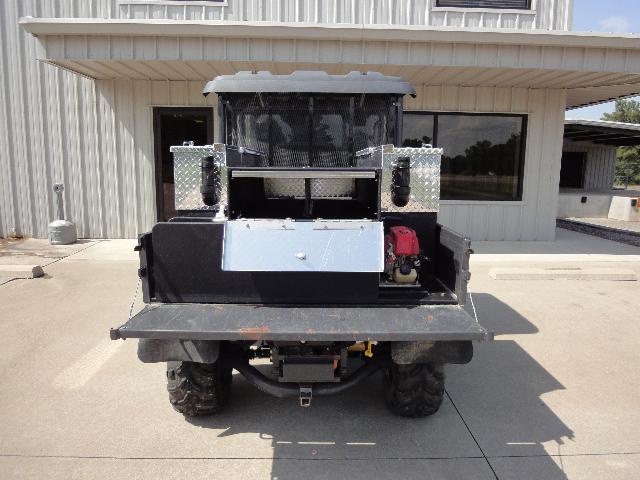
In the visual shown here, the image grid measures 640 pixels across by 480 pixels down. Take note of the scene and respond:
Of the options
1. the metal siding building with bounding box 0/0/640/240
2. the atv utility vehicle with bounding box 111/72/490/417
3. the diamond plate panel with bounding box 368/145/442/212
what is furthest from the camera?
the metal siding building with bounding box 0/0/640/240

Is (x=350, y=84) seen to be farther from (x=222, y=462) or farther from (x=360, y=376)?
(x=222, y=462)

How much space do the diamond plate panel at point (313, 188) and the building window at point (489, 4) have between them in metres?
7.00

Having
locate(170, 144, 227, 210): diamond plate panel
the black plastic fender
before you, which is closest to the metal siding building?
locate(170, 144, 227, 210): diamond plate panel

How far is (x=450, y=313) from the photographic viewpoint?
3.12 m

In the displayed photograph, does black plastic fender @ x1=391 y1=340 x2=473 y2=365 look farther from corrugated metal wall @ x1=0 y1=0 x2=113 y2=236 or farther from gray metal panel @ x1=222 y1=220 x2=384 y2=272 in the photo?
corrugated metal wall @ x1=0 y1=0 x2=113 y2=236

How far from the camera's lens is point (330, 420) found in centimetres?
352

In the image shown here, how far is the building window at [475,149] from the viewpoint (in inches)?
400

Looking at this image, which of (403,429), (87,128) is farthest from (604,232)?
(87,128)

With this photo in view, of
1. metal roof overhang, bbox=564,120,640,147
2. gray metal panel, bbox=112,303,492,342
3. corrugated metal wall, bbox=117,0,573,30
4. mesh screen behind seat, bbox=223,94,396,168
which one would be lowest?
gray metal panel, bbox=112,303,492,342

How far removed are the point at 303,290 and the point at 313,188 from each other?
1923mm

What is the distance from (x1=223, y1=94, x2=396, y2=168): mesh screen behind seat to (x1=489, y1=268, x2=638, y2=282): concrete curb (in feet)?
13.6

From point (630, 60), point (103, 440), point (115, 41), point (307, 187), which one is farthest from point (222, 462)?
point (630, 60)

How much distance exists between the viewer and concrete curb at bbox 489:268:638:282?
764cm

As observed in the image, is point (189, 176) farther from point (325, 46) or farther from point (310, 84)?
point (325, 46)
